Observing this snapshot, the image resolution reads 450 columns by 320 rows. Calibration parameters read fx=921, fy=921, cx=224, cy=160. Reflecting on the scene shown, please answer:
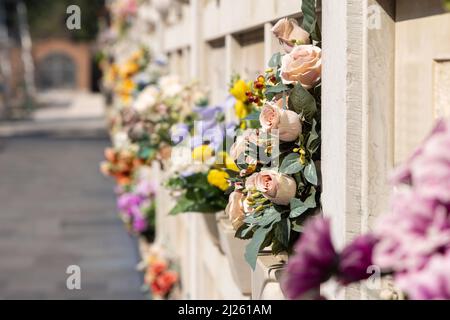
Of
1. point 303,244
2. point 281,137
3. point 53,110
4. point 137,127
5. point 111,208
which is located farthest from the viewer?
point 53,110

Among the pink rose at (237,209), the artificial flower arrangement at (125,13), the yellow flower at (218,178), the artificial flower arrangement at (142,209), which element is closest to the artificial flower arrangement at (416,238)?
the pink rose at (237,209)

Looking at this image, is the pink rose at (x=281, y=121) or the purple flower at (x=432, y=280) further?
the pink rose at (x=281, y=121)

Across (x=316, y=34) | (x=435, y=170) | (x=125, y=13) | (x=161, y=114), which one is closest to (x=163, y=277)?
(x=161, y=114)

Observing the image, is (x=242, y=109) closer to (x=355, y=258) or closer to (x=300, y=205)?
(x=300, y=205)

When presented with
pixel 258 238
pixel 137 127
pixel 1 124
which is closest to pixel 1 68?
pixel 1 124

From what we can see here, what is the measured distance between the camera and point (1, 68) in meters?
37.7

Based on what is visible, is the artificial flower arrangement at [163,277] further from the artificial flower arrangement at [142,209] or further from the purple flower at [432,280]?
the purple flower at [432,280]

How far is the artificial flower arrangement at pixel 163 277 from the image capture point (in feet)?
20.0

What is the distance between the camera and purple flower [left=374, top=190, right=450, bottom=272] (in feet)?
3.08

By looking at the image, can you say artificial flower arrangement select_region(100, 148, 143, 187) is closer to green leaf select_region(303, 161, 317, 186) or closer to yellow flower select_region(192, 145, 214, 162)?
yellow flower select_region(192, 145, 214, 162)

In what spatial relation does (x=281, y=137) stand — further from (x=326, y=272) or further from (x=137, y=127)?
(x=137, y=127)

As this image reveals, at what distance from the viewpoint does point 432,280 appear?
36.0 inches

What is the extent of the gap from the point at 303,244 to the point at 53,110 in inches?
1471

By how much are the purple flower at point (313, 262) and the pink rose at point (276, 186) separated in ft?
3.46
